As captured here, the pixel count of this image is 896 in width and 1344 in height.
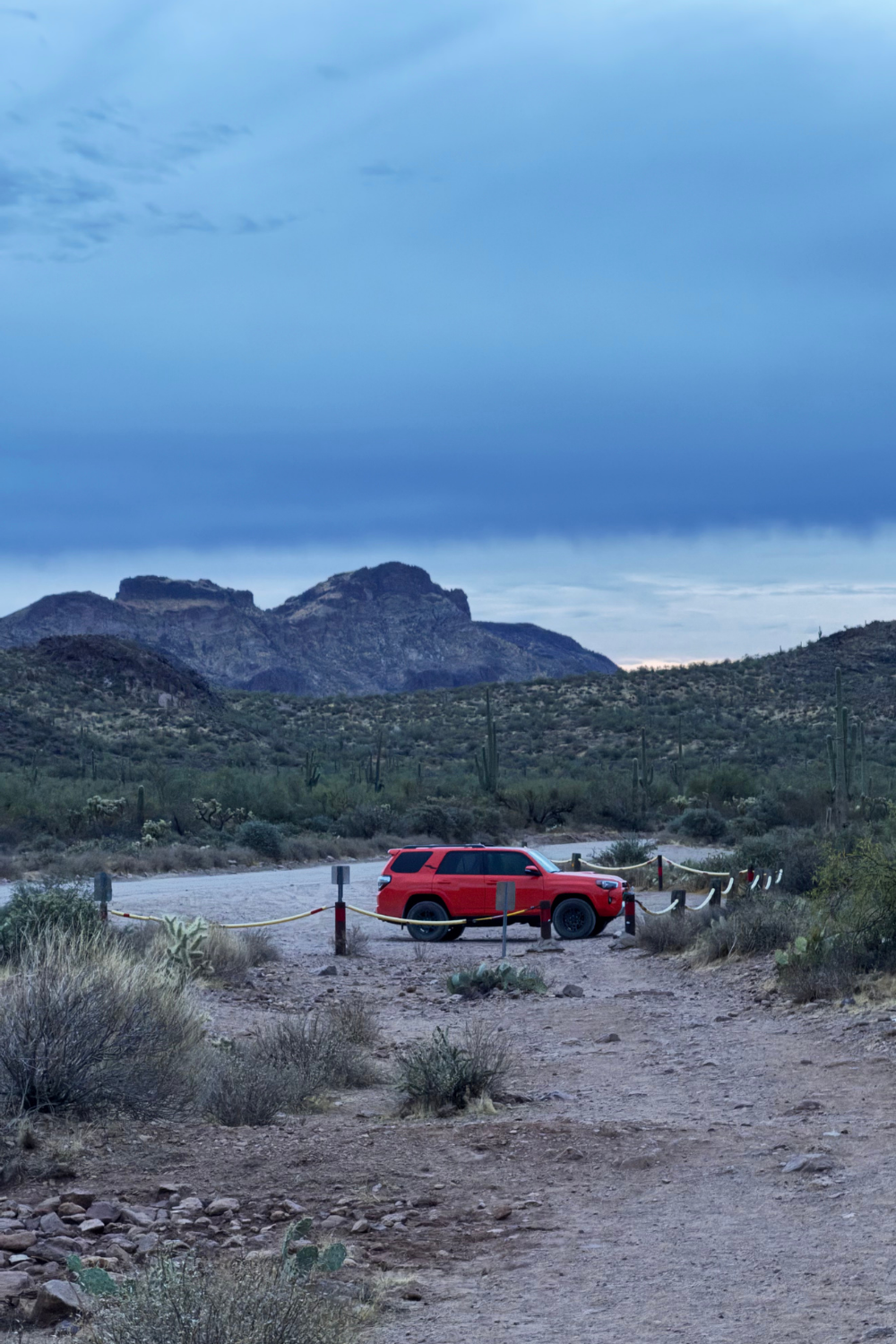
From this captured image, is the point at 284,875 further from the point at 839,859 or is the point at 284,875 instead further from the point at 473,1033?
the point at 473,1033

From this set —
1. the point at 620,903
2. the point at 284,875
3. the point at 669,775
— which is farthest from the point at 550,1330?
the point at 669,775

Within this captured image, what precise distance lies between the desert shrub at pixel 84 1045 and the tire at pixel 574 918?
11.9 metres

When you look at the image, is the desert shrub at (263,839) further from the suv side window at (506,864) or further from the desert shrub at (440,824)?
the suv side window at (506,864)

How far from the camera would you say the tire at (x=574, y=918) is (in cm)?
2091

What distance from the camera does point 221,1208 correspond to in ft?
22.2

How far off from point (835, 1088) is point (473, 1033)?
2728 millimetres

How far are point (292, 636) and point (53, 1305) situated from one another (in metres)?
179

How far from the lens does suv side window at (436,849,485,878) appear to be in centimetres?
2106

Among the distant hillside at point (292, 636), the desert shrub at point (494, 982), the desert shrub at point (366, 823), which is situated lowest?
the desert shrub at point (494, 982)

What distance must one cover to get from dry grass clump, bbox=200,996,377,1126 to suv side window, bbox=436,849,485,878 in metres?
8.67

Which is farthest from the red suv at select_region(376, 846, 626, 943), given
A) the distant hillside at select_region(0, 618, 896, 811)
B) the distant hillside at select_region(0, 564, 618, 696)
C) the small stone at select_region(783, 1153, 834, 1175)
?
the distant hillside at select_region(0, 564, 618, 696)

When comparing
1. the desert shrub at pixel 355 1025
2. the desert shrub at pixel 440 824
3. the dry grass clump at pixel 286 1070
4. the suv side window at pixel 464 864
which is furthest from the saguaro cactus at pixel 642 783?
the dry grass clump at pixel 286 1070

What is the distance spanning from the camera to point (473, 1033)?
10.1 metres

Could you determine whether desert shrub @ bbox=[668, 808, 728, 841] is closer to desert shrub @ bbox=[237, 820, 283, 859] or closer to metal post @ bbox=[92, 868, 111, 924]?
desert shrub @ bbox=[237, 820, 283, 859]
